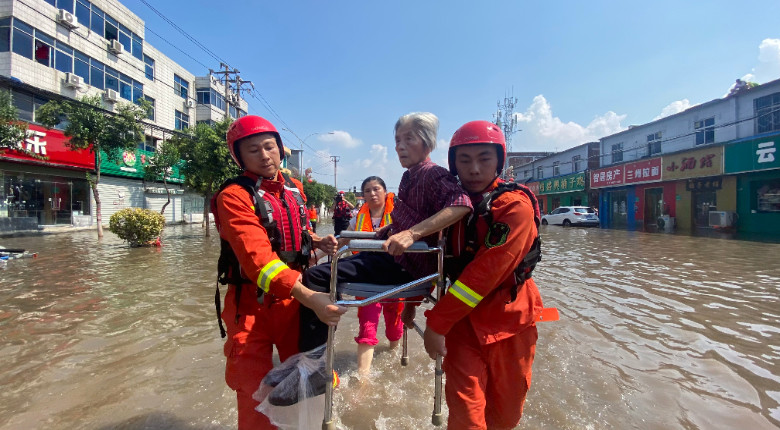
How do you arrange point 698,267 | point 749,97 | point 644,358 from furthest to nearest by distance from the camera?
point 749,97
point 698,267
point 644,358

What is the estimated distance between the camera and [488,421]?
6.19ft

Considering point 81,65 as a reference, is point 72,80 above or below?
below

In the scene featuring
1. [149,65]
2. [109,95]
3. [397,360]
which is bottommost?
[397,360]

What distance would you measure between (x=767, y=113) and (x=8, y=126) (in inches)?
1122

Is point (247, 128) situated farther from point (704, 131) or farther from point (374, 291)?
point (704, 131)

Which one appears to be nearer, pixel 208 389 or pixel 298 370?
pixel 298 370

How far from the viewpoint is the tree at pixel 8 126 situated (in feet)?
36.6

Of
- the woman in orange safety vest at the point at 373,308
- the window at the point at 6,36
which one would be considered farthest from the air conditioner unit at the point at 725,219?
the window at the point at 6,36

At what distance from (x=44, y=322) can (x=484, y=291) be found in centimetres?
539

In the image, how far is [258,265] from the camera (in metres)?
1.65

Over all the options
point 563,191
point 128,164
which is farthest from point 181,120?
point 563,191

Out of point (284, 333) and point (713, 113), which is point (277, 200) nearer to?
point (284, 333)

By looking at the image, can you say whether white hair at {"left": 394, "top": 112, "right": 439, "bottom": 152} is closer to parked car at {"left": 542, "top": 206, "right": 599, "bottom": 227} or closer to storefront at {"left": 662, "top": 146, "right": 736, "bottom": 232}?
storefront at {"left": 662, "top": 146, "right": 736, "bottom": 232}

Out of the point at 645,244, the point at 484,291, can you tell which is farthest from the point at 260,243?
the point at 645,244
